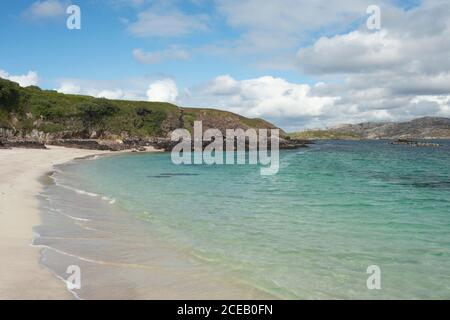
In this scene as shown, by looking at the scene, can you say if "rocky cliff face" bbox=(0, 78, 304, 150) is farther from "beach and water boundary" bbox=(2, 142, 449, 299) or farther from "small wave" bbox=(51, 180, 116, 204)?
"beach and water boundary" bbox=(2, 142, 449, 299)

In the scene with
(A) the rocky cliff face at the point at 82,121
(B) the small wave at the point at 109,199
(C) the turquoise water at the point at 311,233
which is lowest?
(C) the turquoise water at the point at 311,233

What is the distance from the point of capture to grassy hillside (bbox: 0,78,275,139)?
93.8m

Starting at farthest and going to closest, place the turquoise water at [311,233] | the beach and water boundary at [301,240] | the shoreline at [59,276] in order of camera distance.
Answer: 1. the turquoise water at [311,233]
2. the beach and water boundary at [301,240]
3. the shoreline at [59,276]

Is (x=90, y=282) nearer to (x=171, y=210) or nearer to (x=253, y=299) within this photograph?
(x=253, y=299)

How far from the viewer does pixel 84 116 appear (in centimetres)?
10631

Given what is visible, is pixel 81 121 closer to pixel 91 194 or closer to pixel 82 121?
pixel 82 121

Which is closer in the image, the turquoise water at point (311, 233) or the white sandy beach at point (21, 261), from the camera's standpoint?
the white sandy beach at point (21, 261)

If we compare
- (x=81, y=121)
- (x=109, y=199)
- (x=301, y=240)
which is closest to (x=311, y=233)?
(x=301, y=240)

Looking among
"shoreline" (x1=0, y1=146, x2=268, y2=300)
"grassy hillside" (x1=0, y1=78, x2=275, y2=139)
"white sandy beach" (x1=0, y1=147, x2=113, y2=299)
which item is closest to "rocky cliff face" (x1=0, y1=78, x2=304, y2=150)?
"grassy hillside" (x1=0, y1=78, x2=275, y2=139)

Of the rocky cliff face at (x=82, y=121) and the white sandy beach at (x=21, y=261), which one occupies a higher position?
the rocky cliff face at (x=82, y=121)

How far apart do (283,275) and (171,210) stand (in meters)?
10.3

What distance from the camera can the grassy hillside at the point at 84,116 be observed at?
93.8m

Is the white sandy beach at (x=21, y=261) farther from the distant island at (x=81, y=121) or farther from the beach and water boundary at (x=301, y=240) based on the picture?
the distant island at (x=81, y=121)

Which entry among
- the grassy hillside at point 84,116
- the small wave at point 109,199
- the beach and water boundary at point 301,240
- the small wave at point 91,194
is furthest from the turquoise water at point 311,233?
the grassy hillside at point 84,116
